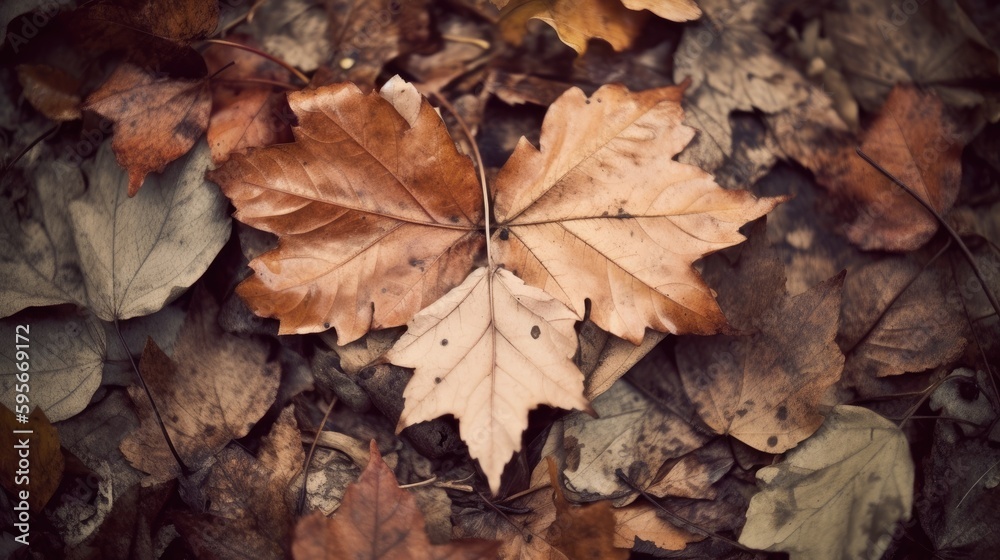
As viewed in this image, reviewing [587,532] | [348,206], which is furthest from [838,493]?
[348,206]

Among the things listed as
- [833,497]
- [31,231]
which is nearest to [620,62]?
[833,497]

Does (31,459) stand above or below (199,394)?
below

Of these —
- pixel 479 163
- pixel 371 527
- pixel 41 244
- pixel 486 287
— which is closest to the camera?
pixel 371 527

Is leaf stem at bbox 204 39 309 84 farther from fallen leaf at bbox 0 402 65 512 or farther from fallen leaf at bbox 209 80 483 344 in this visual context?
fallen leaf at bbox 0 402 65 512

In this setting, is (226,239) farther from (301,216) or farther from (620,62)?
(620,62)

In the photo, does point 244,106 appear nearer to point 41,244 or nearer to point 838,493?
point 41,244

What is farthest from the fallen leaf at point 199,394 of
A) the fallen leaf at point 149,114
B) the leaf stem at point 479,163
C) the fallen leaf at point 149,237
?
the leaf stem at point 479,163

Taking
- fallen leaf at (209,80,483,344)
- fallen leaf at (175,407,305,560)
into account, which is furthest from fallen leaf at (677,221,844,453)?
fallen leaf at (175,407,305,560)
